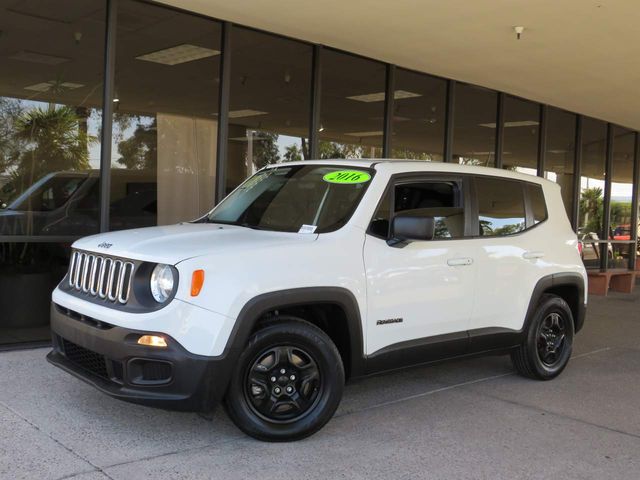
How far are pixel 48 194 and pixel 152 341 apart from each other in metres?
3.59

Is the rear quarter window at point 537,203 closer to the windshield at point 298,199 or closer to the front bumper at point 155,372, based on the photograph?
the windshield at point 298,199

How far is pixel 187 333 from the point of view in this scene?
11.4 feet

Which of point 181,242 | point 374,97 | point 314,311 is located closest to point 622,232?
point 374,97

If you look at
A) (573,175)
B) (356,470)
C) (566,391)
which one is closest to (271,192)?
(356,470)

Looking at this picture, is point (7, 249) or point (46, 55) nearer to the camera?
point (7, 249)

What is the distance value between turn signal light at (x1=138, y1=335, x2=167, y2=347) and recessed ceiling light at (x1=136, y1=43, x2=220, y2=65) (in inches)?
193

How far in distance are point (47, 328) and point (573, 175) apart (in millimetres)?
10627

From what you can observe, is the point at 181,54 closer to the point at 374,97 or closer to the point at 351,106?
the point at 351,106

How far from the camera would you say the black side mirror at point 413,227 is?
4156 millimetres

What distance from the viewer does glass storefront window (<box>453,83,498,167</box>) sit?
416 inches

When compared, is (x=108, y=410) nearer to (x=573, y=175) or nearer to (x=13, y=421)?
(x=13, y=421)

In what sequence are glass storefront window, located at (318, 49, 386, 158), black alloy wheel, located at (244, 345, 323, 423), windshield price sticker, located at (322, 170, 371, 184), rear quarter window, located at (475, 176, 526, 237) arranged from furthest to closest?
glass storefront window, located at (318, 49, 386, 158) < rear quarter window, located at (475, 176, 526, 237) < windshield price sticker, located at (322, 170, 371, 184) < black alloy wheel, located at (244, 345, 323, 423)

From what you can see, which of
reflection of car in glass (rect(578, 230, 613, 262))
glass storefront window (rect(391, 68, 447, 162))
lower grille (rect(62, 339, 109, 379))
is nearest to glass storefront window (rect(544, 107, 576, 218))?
reflection of car in glass (rect(578, 230, 613, 262))

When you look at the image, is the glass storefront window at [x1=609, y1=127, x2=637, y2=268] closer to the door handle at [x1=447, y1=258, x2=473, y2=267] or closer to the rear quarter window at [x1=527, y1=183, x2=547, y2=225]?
the rear quarter window at [x1=527, y1=183, x2=547, y2=225]
